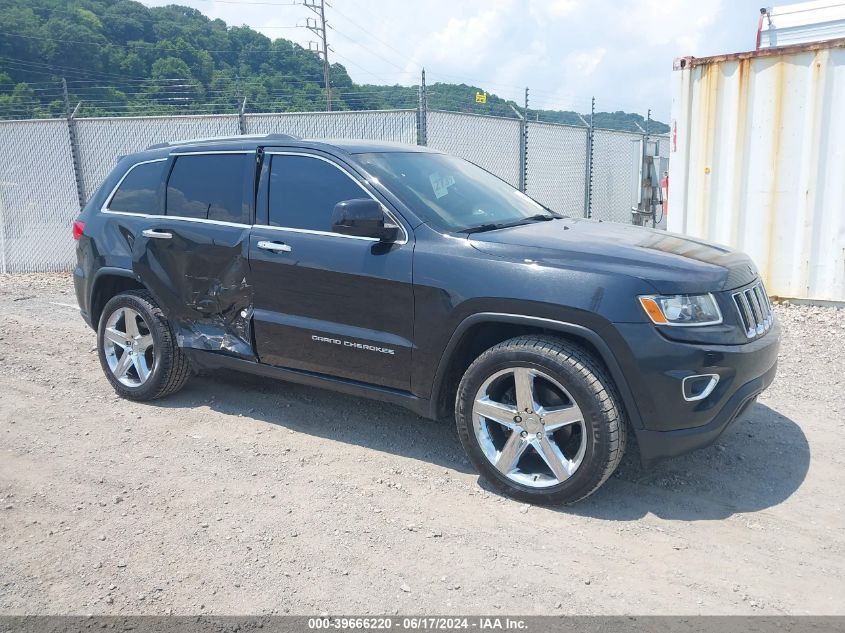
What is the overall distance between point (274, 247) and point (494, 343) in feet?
4.80

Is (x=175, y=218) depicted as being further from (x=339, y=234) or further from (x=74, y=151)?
(x=74, y=151)

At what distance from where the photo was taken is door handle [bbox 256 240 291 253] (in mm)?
4391

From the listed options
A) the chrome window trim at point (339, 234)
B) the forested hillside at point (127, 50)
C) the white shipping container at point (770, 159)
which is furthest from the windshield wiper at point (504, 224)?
the forested hillside at point (127, 50)

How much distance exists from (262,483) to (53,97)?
1153 centimetres

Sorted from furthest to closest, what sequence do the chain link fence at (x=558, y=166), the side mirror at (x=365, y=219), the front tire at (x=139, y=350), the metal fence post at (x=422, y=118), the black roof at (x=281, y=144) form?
the chain link fence at (x=558, y=166) < the metal fence post at (x=422, y=118) < the front tire at (x=139, y=350) < the black roof at (x=281, y=144) < the side mirror at (x=365, y=219)

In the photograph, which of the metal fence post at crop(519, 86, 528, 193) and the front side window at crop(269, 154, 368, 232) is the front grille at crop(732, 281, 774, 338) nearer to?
the front side window at crop(269, 154, 368, 232)

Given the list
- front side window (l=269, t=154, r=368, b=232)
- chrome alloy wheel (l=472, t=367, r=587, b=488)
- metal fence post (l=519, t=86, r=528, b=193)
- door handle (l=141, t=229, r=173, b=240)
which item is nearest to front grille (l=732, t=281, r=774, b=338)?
chrome alloy wheel (l=472, t=367, r=587, b=488)

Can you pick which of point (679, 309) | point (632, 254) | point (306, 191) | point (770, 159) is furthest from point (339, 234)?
point (770, 159)

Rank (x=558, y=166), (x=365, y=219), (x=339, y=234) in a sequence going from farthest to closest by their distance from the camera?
(x=558, y=166)
(x=339, y=234)
(x=365, y=219)

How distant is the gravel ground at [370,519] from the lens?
300 cm

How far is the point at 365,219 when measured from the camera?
393 centimetres

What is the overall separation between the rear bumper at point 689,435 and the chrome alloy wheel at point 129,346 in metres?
3.44

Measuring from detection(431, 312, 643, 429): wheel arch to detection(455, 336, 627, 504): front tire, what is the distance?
6 centimetres

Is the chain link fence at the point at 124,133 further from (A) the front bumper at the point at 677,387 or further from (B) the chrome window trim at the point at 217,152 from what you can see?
(A) the front bumper at the point at 677,387
